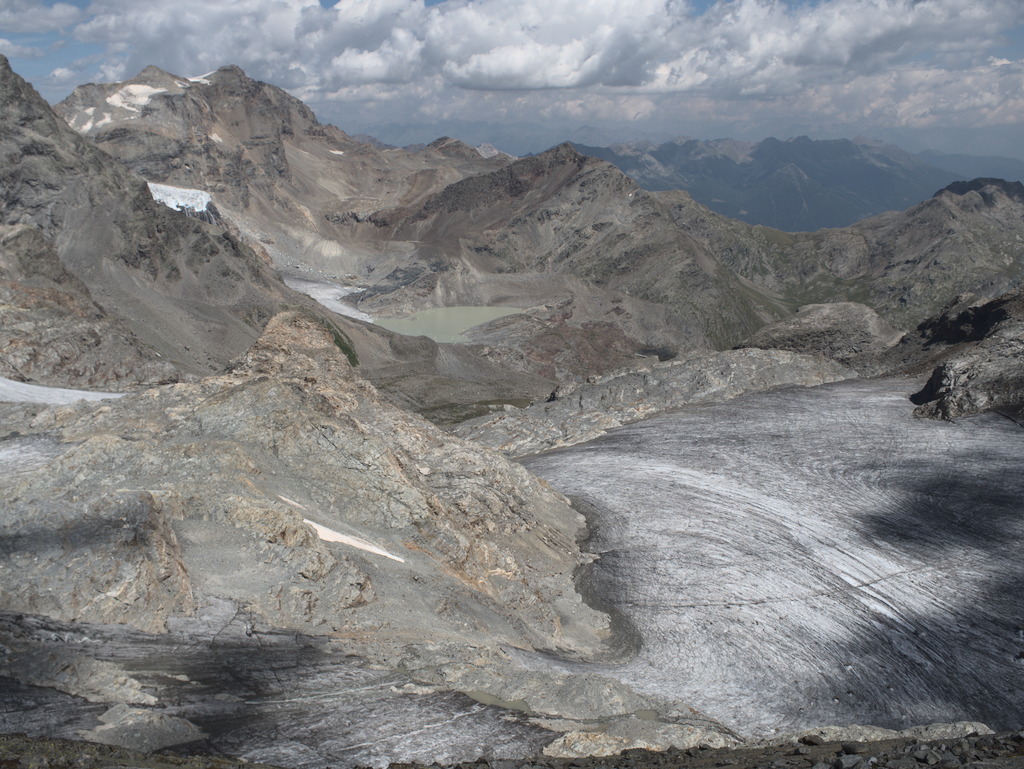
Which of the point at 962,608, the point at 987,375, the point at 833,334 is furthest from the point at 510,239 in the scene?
the point at 962,608

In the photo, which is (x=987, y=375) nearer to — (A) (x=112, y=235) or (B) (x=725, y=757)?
(B) (x=725, y=757)

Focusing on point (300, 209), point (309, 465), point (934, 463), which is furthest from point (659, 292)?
point (309, 465)

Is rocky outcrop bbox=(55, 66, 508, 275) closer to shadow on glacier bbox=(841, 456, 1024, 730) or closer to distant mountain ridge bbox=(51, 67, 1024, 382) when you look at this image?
distant mountain ridge bbox=(51, 67, 1024, 382)

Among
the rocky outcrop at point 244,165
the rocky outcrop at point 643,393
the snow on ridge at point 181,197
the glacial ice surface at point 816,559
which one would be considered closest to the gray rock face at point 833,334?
the rocky outcrop at point 643,393

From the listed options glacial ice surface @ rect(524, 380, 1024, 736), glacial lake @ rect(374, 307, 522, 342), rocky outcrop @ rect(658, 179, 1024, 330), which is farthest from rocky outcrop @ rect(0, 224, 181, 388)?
rocky outcrop @ rect(658, 179, 1024, 330)

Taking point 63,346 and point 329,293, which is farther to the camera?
point 329,293

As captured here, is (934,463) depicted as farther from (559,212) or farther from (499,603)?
(559,212)

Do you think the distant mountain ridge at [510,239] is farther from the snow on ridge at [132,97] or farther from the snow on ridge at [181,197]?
the snow on ridge at [181,197]
